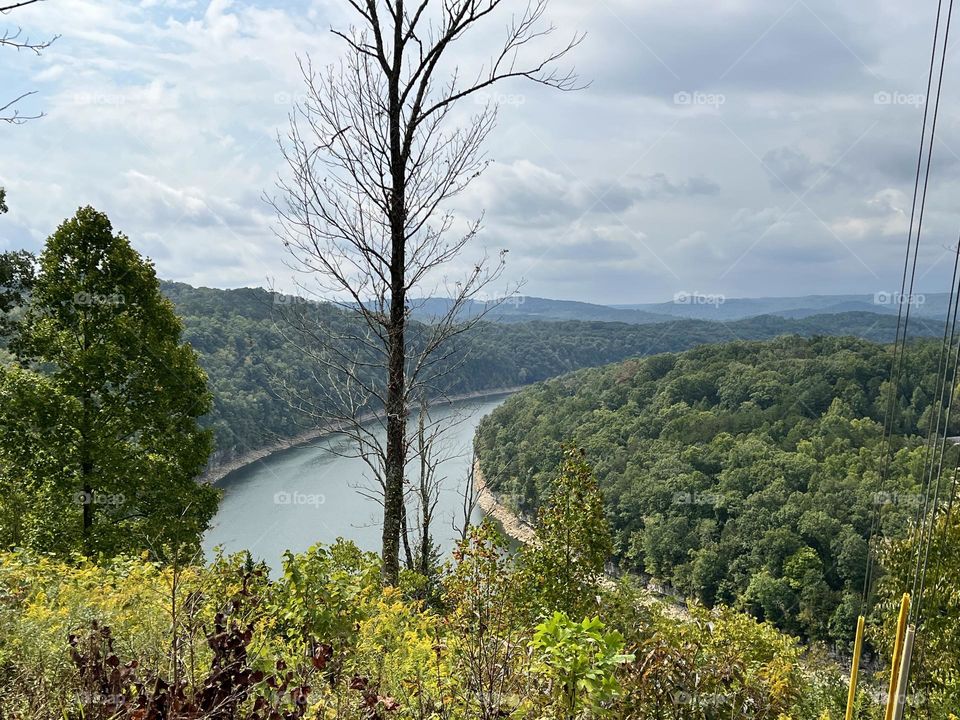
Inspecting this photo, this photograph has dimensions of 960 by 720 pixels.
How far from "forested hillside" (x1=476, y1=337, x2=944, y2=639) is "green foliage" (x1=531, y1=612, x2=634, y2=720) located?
27603mm

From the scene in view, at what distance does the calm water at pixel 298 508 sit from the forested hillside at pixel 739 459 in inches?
196

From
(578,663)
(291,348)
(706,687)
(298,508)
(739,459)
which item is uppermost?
(291,348)

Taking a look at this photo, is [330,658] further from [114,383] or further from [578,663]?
[114,383]

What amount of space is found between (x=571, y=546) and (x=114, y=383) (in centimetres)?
719

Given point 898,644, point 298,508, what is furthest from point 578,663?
point 298,508

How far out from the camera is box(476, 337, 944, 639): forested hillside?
3669 centimetres

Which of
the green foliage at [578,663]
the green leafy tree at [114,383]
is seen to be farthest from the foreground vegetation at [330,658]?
the green leafy tree at [114,383]

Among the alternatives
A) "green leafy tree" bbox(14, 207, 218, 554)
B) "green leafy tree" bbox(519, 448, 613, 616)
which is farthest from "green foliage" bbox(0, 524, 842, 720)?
"green leafy tree" bbox(14, 207, 218, 554)

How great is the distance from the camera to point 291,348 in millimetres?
20953

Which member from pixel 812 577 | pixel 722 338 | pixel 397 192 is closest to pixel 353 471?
pixel 812 577

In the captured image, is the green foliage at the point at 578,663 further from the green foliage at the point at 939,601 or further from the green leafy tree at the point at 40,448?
the green leafy tree at the point at 40,448

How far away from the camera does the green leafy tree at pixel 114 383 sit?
9523 mm

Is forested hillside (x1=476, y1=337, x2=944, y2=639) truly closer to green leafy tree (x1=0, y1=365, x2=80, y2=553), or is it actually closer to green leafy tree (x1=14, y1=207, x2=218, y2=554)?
green leafy tree (x1=14, y1=207, x2=218, y2=554)

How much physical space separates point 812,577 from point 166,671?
130ft
